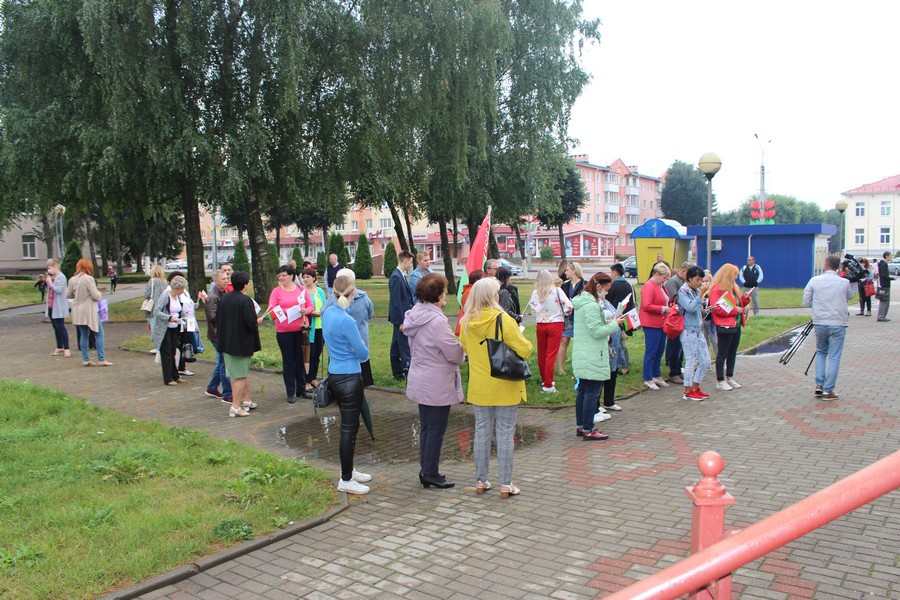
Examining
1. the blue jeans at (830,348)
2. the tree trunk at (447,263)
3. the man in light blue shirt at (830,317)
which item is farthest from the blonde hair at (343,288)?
the tree trunk at (447,263)

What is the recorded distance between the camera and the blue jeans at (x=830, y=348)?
9.07m

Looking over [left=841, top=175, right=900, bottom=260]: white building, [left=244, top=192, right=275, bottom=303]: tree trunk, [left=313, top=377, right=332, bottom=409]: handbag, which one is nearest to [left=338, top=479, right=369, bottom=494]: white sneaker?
[left=313, top=377, right=332, bottom=409]: handbag

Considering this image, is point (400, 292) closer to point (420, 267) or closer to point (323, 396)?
point (420, 267)

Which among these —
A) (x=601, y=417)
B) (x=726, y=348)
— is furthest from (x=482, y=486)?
(x=726, y=348)

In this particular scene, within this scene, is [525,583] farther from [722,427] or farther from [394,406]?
[394,406]

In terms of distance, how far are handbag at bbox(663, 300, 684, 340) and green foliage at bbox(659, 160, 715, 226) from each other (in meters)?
81.6

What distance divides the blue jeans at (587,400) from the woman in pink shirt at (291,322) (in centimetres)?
402

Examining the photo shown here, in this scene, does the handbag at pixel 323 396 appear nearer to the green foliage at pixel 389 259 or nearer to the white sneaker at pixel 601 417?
the white sneaker at pixel 601 417

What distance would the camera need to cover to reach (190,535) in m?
4.91

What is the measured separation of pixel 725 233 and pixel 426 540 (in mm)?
28452

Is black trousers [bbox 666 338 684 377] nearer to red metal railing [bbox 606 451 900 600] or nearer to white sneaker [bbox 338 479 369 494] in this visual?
white sneaker [bbox 338 479 369 494]

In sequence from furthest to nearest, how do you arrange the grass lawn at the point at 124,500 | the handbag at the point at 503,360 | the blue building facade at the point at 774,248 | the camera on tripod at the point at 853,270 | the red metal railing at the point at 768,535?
1. the blue building facade at the point at 774,248
2. the camera on tripod at the point at 853,270
3. the handbag at the point at 503,360
4. the grass lawn at the point at 124,500
5. the red metal railing at the point at 768,535

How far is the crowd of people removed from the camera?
19.3 feet

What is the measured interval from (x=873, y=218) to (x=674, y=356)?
99132 mm
